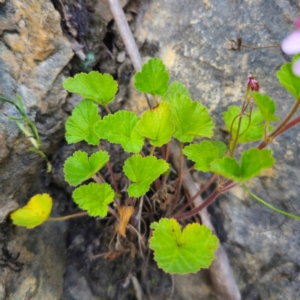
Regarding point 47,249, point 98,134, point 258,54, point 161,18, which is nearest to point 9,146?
point 98,134

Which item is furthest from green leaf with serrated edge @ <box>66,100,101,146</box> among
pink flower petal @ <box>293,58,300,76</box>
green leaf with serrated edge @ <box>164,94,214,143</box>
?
pink flower petal @ <box>293,58,300,76</box>

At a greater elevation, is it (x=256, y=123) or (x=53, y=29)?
(x=53, y=29)

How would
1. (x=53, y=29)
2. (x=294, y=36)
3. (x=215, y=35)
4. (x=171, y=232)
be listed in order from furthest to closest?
(x=215, y=35), (x=53, y=29), (x=171, y=232), (x=294, y=36)

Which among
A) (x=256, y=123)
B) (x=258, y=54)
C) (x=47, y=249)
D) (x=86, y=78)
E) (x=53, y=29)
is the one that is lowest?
(x=47, y=249)

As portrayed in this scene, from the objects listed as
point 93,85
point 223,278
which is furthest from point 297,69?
point 223,278

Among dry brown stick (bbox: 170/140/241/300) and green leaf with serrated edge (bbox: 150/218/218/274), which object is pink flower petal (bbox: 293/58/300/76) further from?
dry brown stick (bbox: 170/140/241/300)

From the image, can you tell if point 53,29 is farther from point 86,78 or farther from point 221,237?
point 221,237
